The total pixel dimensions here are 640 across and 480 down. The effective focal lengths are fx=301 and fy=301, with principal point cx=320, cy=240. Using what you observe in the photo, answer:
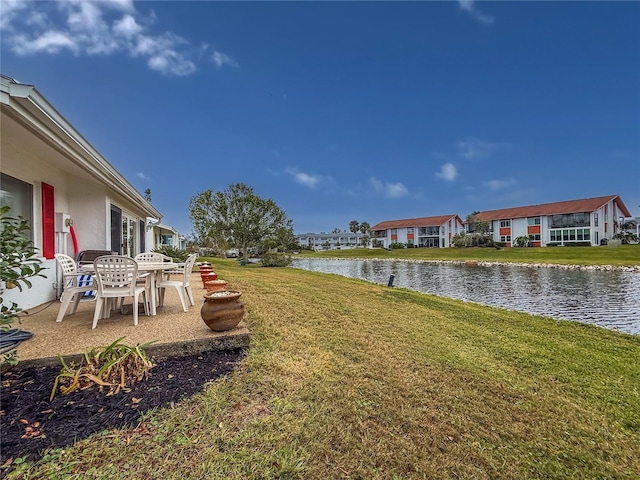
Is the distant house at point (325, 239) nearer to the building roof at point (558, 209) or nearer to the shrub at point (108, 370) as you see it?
the building roof at point (558, 209)

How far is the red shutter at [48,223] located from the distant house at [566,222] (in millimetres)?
46813

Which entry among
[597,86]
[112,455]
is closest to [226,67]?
[112,455]

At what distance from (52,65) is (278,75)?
12046 mm

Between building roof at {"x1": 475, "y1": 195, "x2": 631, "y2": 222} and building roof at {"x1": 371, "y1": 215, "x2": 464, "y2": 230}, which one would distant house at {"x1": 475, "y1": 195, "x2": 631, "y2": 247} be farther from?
building roof at {"x1": 371, "y1": 215, "x2": 464, "y2": 230}

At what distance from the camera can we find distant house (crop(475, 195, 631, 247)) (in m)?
35.6

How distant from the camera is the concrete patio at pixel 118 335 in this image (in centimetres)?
296

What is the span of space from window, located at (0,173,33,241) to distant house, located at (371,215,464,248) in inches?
2002

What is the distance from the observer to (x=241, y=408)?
2416 mm

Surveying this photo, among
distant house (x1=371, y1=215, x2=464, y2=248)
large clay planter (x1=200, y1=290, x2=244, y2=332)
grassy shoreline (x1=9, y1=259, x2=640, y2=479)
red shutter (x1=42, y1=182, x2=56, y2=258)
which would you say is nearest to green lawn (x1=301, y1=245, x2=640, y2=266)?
distant house (x1=371, y1=215, x2=464, y2=248)

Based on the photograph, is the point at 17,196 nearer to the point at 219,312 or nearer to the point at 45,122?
the point at 45,122

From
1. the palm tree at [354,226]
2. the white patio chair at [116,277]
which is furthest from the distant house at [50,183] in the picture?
the palm tree at [354,226]

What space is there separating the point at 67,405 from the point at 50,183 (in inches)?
198

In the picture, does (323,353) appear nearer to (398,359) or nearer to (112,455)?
(398,359)

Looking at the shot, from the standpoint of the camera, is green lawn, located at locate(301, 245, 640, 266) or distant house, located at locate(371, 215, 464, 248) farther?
distant house, located at locate(371, 215, 464, 248)
